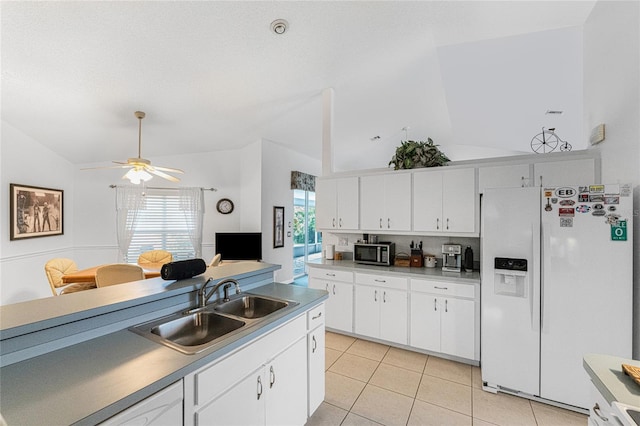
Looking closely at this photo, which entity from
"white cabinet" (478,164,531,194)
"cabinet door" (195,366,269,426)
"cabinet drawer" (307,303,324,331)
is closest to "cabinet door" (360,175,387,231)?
"white cabinet" (478,164,531,194)

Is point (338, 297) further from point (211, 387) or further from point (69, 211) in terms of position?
point (69, 211)

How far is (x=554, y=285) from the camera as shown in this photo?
6.89 feet

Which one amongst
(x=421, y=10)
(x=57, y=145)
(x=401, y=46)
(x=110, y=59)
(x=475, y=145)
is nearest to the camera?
(x=421, y=10)

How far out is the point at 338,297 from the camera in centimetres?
340

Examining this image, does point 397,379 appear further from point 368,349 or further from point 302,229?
point 302,229

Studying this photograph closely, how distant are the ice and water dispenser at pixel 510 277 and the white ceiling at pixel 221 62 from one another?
222 centimetres

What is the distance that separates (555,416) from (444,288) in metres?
1.19

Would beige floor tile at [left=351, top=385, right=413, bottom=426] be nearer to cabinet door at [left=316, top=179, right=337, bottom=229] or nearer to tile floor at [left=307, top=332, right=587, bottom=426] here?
tile floor at [left=307, top=332, right=587, bottom=426]

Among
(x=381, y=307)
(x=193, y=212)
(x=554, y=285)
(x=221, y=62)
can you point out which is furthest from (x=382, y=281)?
(x=193, y=212)

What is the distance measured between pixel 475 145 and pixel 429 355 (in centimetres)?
554

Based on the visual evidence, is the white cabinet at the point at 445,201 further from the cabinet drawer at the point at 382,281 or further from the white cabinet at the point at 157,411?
the white cabinet at the point at 157,411

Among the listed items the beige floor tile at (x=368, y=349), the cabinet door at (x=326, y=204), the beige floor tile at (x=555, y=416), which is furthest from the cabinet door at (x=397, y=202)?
the beige floor tile at (x=555, y=416)

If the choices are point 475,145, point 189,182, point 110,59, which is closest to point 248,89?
point 110,59

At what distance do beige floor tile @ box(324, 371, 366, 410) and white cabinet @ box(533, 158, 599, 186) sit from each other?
2.58 m
